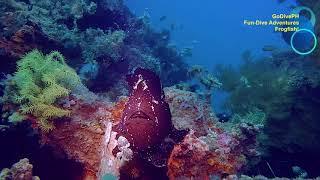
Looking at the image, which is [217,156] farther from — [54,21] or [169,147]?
[54,21]

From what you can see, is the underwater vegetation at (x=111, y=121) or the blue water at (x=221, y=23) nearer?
the underwater vegetation at (x=111, y=121)

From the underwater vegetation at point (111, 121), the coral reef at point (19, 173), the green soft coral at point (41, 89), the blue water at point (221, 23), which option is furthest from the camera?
the blue water at point (221, 23)

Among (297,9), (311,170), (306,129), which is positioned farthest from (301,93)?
(297,9)

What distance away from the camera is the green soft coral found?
13.7ft

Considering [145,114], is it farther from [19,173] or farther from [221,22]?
[221,22]

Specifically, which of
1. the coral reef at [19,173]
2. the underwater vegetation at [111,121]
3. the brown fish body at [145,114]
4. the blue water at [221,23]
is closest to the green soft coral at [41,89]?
the underwater vegetation at [111,121]

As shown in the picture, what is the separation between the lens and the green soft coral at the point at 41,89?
418 cm

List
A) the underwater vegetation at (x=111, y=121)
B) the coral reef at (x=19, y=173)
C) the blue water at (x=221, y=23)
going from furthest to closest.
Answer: the blue water at (x=221, y=23)
the underwater vegetation at (x=111, y=121)
the coral reef at (x=19, y=173)

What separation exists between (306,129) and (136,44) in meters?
6.59

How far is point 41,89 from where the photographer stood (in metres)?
4.38

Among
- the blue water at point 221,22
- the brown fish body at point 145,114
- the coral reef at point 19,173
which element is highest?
the blue water at point 221,22

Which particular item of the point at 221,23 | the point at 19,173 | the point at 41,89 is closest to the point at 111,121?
the point at 41,89

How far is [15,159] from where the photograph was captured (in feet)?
14.4

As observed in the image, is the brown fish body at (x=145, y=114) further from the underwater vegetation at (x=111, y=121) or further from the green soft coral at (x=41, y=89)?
the green soft coral at (x=41, y=89)
